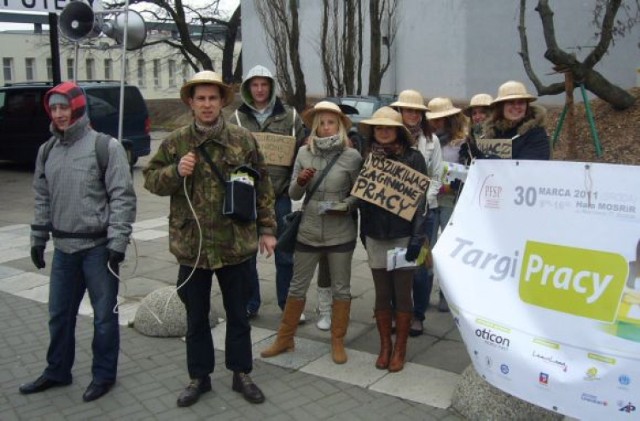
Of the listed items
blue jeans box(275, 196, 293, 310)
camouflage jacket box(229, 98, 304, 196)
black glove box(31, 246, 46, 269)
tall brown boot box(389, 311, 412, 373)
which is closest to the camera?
black glove box(31, 246, 46, 269)

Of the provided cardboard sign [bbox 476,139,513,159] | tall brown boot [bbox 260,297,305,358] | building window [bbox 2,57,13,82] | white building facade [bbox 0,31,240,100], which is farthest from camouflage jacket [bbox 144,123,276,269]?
building window [bbox 2,57,13,82]

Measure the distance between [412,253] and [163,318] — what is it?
2.11m

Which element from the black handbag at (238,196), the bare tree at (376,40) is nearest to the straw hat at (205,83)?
the black handbag at (238,196)

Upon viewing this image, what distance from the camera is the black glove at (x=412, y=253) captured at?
422 cm

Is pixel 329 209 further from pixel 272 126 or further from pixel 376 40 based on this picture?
pixel 376 40

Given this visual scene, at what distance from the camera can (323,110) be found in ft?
14.9

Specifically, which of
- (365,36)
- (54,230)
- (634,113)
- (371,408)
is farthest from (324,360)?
(365,36)

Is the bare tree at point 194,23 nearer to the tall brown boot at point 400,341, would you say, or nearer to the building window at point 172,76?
the building window at point 172,76

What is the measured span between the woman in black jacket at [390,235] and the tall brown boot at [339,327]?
0.77 ft

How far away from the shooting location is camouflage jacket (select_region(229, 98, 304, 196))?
5012 millimetres

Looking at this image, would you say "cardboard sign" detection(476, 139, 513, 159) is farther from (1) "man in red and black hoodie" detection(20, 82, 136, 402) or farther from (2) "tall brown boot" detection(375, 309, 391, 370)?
(1) "man in red and black hoodie" detection(20, 82, 136, 402)

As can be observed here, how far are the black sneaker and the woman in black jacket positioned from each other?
1.14 meters

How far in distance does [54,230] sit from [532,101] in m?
3.21

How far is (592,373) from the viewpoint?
2914 mm
